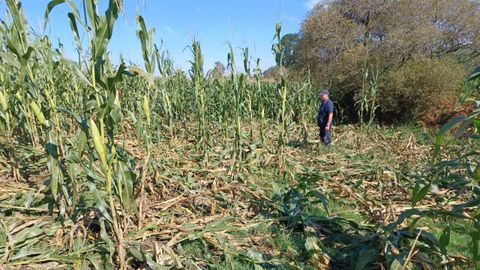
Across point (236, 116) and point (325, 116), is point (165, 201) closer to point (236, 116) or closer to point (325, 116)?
point (236, 116)

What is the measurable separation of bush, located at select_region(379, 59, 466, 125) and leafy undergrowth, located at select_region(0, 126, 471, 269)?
18.7 feet

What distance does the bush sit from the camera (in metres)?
9.75

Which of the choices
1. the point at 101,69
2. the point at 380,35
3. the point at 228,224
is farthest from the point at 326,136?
the point at 380,35

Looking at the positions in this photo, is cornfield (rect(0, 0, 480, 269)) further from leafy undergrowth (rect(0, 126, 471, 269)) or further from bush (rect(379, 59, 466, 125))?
bush (rect(379, 59, 466, 125))

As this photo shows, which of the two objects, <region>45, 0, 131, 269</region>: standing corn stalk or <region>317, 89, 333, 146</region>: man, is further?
<region>317, 89, 333, 146</region>: man

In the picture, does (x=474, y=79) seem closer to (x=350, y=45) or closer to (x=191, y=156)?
(x=191, y=156)

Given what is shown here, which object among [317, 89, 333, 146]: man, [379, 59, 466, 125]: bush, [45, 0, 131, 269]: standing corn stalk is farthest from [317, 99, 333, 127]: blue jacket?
[45, 0, 131, 269]: standing corn stalk

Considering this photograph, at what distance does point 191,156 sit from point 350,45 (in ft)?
30.9

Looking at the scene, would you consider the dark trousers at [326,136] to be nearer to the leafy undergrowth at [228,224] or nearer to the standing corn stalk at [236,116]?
the leafy undergrowth at [228,224]

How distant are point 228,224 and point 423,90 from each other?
8957 mm

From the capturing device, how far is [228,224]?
137 inches

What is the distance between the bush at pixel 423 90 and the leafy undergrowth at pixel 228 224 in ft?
18.7

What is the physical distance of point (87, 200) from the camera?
3.40 meters

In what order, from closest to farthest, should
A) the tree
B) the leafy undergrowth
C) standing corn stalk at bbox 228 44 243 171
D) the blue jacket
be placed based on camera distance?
1. the leafy undergrowth
2. standing corn stalk at bbox 228 44 243 171
3. the blue jacket
4. the tree
